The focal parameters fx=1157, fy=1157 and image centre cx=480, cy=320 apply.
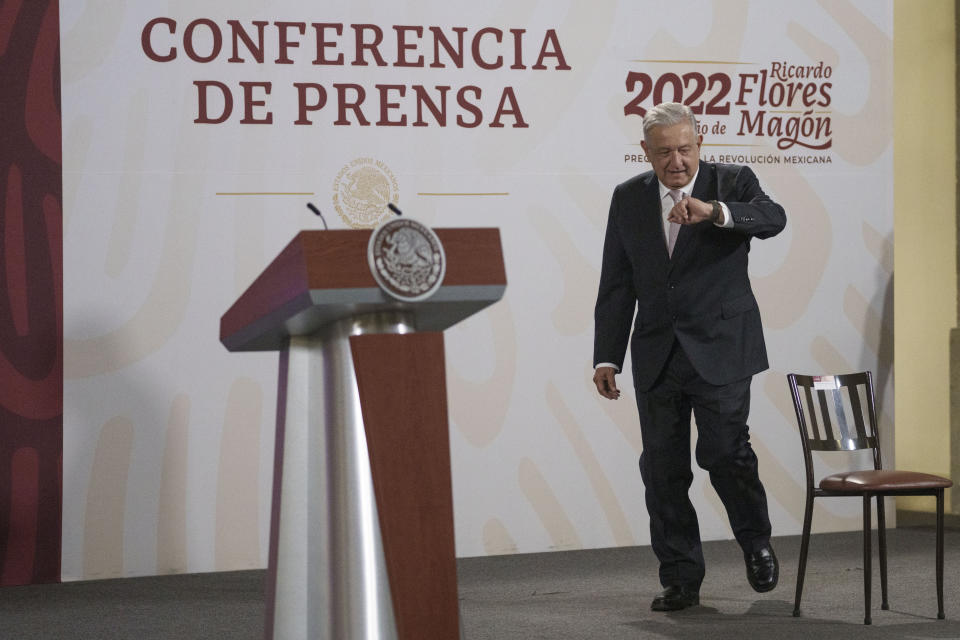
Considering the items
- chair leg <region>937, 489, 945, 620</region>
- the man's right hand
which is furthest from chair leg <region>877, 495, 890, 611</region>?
the man's right hand

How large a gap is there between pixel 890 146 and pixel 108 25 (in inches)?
141

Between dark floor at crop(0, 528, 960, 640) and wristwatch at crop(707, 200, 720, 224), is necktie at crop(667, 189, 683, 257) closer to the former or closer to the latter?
wristwatch at crop(707, 200, 720, 224)

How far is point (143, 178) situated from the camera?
15.3 feet

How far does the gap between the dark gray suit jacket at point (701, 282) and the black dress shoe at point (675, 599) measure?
24.5 inches

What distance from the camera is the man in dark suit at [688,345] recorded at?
341cm

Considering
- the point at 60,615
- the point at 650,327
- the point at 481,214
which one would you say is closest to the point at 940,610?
the point at 650,327

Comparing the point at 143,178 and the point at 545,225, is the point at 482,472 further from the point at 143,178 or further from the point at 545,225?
the point at 143,178

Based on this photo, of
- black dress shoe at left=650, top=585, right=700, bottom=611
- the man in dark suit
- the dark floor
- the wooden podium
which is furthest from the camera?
black dress shoe at left=650, top=585, right=700, bottom=611

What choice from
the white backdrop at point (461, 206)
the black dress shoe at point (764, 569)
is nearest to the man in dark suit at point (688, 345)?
the black dress shoe at point (764, 569)

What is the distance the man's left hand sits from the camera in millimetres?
2998

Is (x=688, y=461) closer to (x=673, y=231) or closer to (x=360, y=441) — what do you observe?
(x=673, y=231)

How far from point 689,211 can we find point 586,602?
1.48 meters

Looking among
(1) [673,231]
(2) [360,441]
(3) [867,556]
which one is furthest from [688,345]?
(2) [360,441]

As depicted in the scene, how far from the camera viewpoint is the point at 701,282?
3.45 meters
